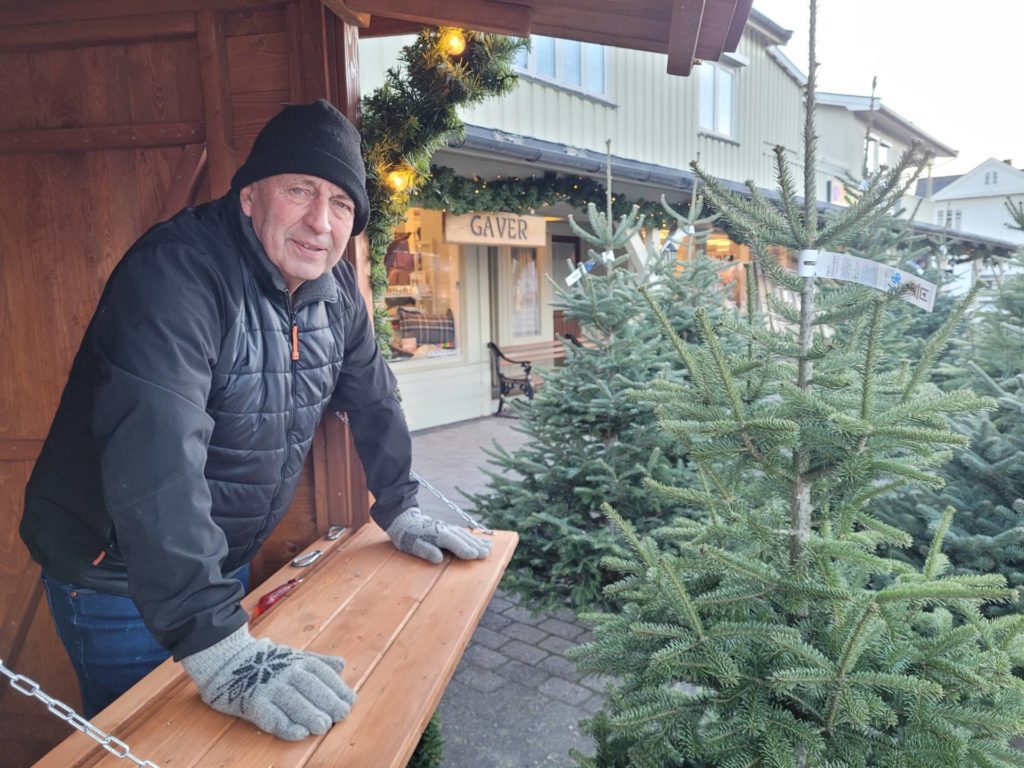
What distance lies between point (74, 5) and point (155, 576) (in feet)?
7.23

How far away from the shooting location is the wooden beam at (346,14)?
2420 mm

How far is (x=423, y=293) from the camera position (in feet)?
33.6

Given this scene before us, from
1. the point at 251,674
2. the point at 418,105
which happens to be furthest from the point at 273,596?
the point at 418,105

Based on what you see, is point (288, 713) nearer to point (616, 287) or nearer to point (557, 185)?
point (616, 287)

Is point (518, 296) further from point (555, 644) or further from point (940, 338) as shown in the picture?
point (940, 338)

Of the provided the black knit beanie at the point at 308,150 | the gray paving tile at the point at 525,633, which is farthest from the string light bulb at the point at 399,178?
the gray paving tile at the point at 525,633

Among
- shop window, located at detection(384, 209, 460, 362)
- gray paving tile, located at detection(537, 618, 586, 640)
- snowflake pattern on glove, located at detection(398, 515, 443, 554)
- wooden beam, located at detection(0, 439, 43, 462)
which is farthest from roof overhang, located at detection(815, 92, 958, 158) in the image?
wooden beam, located at detection(0, 439, 43, 462)

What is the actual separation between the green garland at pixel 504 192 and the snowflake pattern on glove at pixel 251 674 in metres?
5.93

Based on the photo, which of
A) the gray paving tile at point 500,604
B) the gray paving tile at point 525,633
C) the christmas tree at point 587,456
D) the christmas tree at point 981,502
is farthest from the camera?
the gray paving tile at point 500,604

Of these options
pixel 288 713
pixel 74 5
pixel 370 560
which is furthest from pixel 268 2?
pixel 288 713

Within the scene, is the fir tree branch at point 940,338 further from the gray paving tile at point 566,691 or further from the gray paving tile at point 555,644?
the gray paving tile at point 555,644

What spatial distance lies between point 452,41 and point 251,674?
2327 mm

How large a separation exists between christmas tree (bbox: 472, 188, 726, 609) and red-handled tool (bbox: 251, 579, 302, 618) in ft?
6.40

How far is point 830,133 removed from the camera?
915 inches
